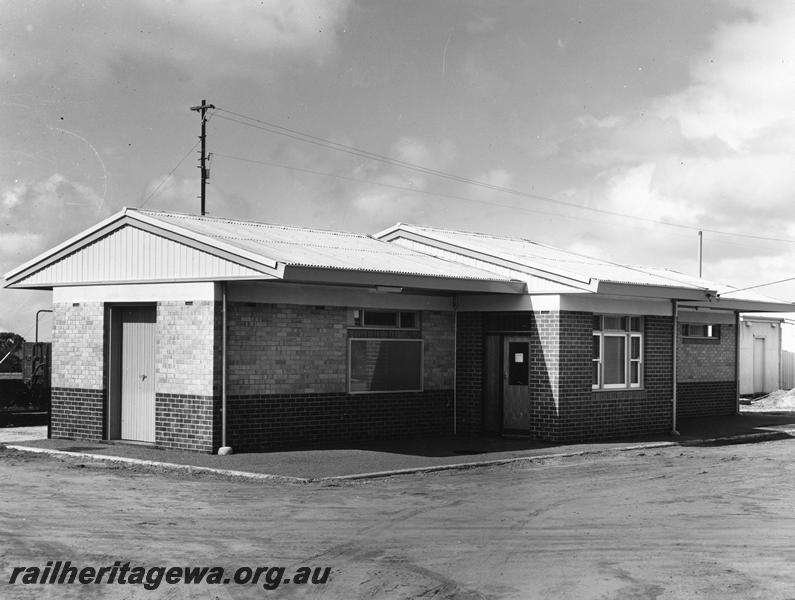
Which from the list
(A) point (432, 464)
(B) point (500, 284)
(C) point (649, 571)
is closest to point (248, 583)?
(C) point (649, 571)

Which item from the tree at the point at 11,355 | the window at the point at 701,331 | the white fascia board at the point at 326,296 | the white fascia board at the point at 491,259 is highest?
the white fascia board at the point at 491,259

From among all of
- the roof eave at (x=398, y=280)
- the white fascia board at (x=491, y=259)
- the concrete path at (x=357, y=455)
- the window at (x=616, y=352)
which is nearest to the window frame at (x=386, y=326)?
the roof eave at (x=398, y=280)

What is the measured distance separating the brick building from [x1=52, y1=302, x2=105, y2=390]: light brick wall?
37 millimetres

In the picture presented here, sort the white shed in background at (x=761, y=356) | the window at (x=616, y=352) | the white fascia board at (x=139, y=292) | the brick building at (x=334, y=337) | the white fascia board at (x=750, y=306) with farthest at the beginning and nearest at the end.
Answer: the white shed in background at (x=761, y=356), the white fascia board at (x=750, y=306), the window at (x=616, y=352), the brick building at (x=334, y=337), the white fascia board at (x=139, y=292)

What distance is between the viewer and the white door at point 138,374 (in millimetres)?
18953

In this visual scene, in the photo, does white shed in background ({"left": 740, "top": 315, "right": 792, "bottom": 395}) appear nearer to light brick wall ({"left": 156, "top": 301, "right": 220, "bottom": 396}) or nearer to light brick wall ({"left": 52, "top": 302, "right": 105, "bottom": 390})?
light brick wall ({"left": 156, "top": 301, "right": 220, "bottom": 396})

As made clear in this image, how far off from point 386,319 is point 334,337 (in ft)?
4.95

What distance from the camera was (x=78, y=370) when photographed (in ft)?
65.3

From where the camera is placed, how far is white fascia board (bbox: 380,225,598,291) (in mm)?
19562

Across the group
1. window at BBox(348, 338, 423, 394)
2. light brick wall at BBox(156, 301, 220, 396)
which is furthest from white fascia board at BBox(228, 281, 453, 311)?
window at BBox(348, 338, 423, 394)

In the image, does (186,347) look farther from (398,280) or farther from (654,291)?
(654,291)

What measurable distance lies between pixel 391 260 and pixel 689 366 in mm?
10174

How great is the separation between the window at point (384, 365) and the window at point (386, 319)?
0.28 metres

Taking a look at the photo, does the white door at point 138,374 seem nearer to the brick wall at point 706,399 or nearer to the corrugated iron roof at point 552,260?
the corrugated iron roof at point 552,260
